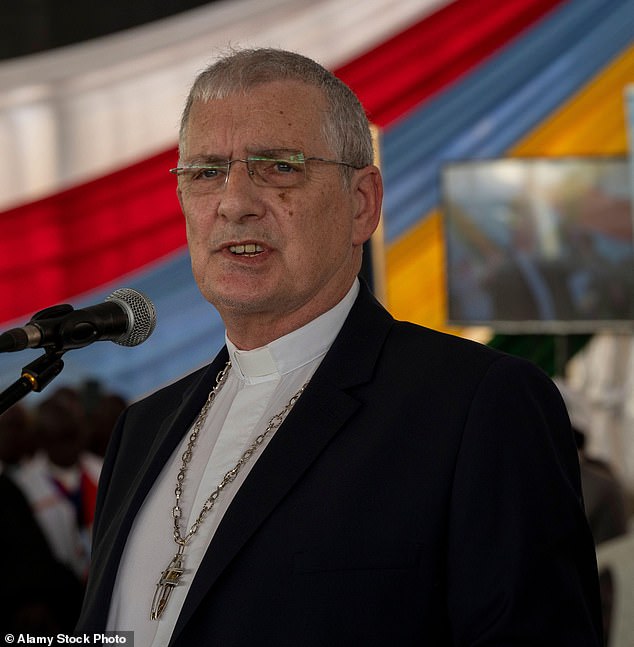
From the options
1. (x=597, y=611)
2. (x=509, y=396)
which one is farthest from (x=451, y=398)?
(x=597, y=611)

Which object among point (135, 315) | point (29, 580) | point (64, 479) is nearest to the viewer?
point (135, 315)

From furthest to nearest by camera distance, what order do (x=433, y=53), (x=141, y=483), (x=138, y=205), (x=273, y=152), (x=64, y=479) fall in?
(x=138, y=205) < (x=433, y=53) < (x=64, y=479) < (x=141, y=483) < (x=273, y=152)

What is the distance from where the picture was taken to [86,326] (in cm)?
142

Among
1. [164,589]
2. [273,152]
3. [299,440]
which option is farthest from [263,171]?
[164,589]

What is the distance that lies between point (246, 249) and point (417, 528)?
50 centimetres

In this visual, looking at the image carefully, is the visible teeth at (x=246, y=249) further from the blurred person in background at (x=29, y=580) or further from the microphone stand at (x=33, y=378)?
the blurred person in background at (x=29, y=580)

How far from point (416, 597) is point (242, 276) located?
535mm

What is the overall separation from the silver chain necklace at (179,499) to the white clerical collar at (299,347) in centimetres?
5

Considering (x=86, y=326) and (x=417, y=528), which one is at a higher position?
(x=86, y=326)

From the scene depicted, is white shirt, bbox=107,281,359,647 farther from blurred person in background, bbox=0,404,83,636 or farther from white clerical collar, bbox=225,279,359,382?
blurred person in background, bbox=0,404,83,636

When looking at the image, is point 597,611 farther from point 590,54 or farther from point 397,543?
point 590,54

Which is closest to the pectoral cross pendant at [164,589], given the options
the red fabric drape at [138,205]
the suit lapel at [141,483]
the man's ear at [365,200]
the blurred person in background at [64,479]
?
the suit lapel at [141,483]

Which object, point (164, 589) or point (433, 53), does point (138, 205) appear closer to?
point (433, 53)

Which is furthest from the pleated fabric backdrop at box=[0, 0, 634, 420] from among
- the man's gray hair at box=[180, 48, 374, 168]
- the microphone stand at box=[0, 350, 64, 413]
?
the microphone stand at box=[0, 350, 64, 413]
